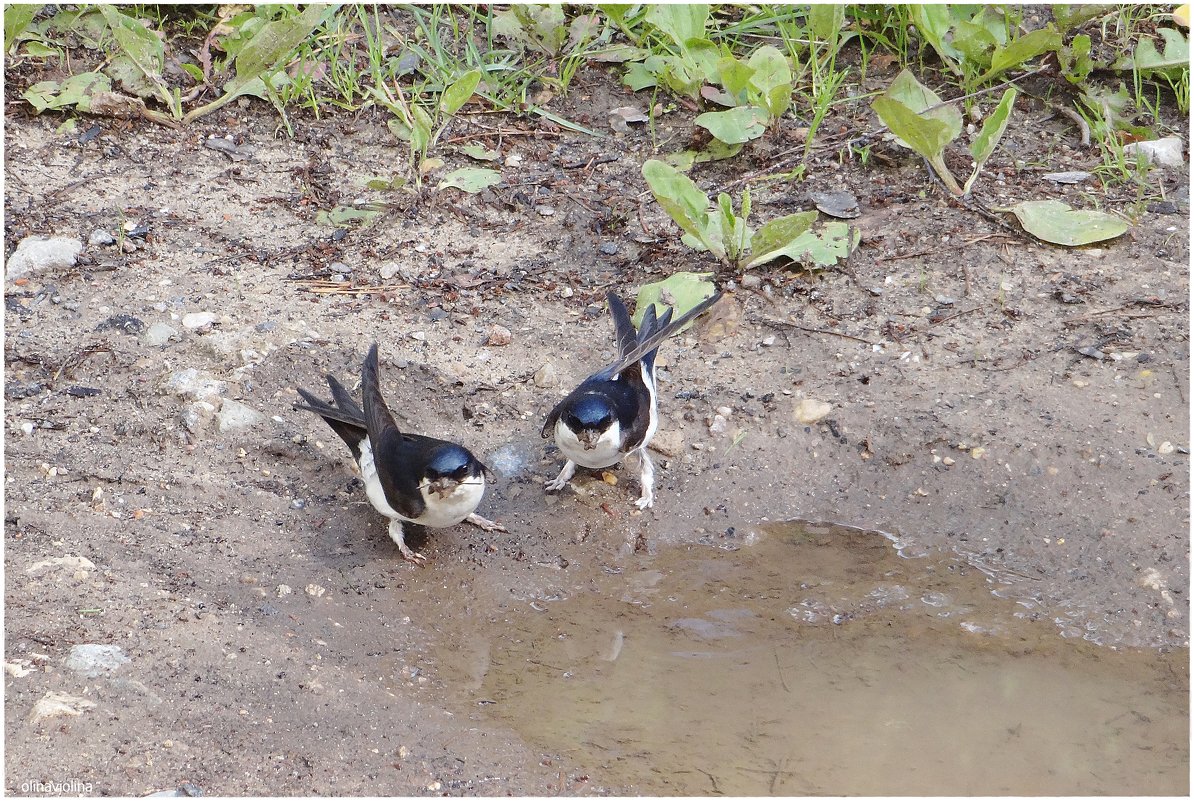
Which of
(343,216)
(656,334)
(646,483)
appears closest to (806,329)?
(656,334)

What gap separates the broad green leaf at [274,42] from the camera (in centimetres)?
588

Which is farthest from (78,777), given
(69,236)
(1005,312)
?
(1005,312)

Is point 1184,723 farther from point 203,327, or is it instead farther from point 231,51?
point 231,51

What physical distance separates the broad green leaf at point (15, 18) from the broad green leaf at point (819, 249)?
13.6 feet

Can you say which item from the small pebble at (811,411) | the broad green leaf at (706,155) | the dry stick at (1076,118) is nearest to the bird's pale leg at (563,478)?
the small pebble at (811,411)

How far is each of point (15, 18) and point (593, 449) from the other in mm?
4281

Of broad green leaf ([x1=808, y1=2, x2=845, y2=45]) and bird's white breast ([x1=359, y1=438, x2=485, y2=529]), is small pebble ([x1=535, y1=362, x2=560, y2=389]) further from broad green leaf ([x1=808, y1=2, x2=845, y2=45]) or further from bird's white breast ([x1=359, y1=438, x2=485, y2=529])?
broad green leaf ([x1=808, y1=2, x2=845, y2=45])

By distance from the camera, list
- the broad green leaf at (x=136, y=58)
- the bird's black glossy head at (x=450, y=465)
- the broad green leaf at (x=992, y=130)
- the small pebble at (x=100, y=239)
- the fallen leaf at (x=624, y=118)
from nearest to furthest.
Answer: the bird's black glossy head at (x=450, y=465)
the broad green leaf at (x=992, y=130)
the small pebble at (x=100, y=239)
the broad green leaf at (x=136, y=58)
the fallen leaf at (x=624, y=118)

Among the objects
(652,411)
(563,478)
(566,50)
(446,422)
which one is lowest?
(563,478)

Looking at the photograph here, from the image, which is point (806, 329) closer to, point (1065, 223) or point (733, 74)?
point (1065, 223)

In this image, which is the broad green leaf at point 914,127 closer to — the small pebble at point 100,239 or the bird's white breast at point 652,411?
the bird's white breast at point 652,411

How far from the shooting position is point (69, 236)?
17.7ft

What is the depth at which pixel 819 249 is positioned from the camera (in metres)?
5.14

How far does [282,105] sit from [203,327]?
1.91 meters
